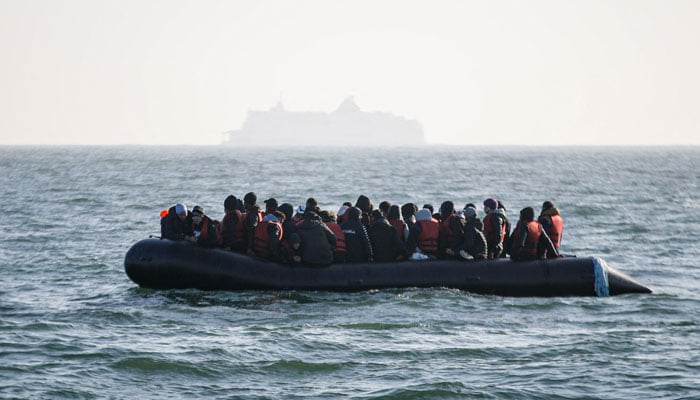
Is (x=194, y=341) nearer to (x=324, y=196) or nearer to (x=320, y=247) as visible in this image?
(x=320, y=247)

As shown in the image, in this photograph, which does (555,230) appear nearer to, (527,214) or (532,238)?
(532,238)

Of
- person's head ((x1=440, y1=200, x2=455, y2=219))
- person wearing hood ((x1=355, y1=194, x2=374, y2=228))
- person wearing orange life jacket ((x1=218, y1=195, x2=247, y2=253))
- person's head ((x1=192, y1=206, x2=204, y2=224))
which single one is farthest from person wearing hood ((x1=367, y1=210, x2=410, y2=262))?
person's head ((x1=192, y1=206, x2=204, y2=224))

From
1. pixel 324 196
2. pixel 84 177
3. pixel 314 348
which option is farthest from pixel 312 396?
pixel 84 177

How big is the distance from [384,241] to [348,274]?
2.84ft

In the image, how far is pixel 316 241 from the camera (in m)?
17.3

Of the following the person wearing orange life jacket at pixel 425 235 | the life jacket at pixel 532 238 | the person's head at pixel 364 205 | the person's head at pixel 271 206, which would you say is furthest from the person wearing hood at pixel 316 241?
the life jacket at pixel 532 238

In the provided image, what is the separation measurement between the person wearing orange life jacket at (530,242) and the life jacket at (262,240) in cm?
416

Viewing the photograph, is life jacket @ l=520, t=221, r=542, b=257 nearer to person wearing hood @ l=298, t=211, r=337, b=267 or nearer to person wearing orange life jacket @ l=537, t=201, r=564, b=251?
person wearing orange life jacket @ l=537, t=201, r=564, b=251

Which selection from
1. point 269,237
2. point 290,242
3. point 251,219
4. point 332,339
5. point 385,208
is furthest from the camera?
point 385,208

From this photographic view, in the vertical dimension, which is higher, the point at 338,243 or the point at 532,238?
the point at 532,238

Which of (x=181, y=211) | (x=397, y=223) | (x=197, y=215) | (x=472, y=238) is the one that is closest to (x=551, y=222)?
(x=472, y=238)

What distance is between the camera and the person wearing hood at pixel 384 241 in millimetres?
17547

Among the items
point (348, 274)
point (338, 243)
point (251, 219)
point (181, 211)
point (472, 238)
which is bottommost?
point (348, 274)

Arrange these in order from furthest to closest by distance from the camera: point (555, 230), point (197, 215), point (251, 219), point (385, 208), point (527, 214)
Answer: point (385, 208) → point (197, 215) → point (555, 230) → point (251, 219) → point (527, 214)
